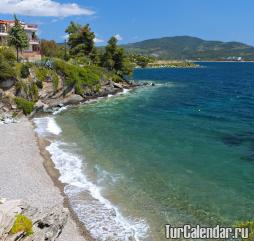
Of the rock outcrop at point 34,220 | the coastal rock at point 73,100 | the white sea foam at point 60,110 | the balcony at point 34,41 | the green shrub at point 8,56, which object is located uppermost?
the balcony at point 34,41

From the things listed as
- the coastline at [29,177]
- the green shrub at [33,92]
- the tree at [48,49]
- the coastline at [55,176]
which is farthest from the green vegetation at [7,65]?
the tree at [48,49]

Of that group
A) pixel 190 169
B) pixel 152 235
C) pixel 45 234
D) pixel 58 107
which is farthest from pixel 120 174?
pixel 58 107

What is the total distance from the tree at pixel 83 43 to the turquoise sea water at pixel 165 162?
45.1 m

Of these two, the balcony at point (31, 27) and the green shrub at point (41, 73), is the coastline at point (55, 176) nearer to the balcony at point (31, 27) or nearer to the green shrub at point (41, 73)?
the green shrub at point (41, 73)

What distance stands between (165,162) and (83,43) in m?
79.7

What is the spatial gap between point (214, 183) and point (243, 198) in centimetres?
344

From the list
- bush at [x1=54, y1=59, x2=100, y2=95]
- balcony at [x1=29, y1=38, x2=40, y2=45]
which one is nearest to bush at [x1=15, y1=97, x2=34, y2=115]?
bush at [x1=54, y1=59, x2=100, y2=95]

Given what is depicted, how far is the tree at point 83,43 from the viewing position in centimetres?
10806

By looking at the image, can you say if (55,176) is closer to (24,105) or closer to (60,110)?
(24,105)

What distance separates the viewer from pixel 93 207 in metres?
A: 27.7

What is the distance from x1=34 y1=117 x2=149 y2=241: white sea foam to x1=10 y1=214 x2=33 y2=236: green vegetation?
618 cm

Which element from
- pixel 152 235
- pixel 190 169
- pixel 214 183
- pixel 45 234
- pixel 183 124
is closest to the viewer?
pixel 45 234

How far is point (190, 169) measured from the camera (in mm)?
35438

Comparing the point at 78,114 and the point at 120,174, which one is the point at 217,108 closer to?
the point at 78,114
